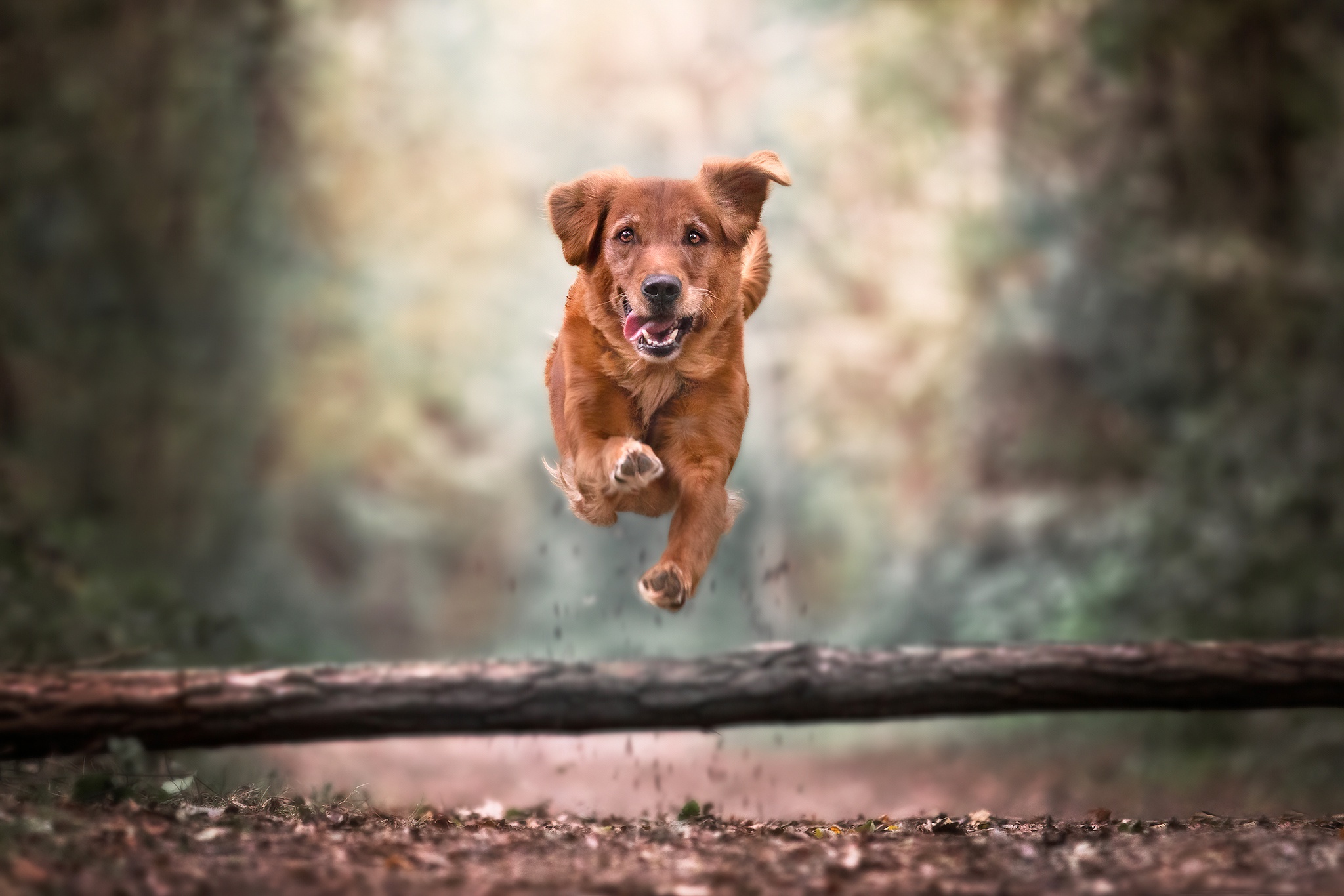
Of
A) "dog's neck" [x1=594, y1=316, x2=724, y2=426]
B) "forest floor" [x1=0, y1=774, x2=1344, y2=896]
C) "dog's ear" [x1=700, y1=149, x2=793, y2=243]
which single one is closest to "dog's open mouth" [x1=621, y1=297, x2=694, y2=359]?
"dog's neck" [x1=594, y1=316, x2=724, y2=426]

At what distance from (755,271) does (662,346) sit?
2.87ft

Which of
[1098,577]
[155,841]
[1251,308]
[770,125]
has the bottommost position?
[155,841]

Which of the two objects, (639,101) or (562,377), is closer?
(562,377)

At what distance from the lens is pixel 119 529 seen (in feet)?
37.7

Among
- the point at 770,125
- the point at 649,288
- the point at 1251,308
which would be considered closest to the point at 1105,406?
the point at 1251,308

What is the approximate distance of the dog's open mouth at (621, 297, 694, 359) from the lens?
12.2 ft

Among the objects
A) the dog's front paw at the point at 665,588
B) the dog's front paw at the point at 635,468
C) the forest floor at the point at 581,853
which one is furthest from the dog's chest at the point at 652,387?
the forest floor at the point at 581,853

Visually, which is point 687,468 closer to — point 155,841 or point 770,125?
point 155,841

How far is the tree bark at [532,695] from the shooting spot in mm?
5402

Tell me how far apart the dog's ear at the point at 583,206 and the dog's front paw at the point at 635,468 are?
797 millimetres

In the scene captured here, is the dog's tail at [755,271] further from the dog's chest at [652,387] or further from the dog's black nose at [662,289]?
the dog's black nose at [662,289]

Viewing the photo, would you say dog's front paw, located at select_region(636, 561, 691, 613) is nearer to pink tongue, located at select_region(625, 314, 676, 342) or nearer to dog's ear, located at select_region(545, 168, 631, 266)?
pink tongue, located at select_region(625, 314, 676, 342)

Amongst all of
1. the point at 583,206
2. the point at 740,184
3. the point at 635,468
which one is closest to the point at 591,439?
the point at 635,468

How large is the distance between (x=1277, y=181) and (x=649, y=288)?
32.8ft
